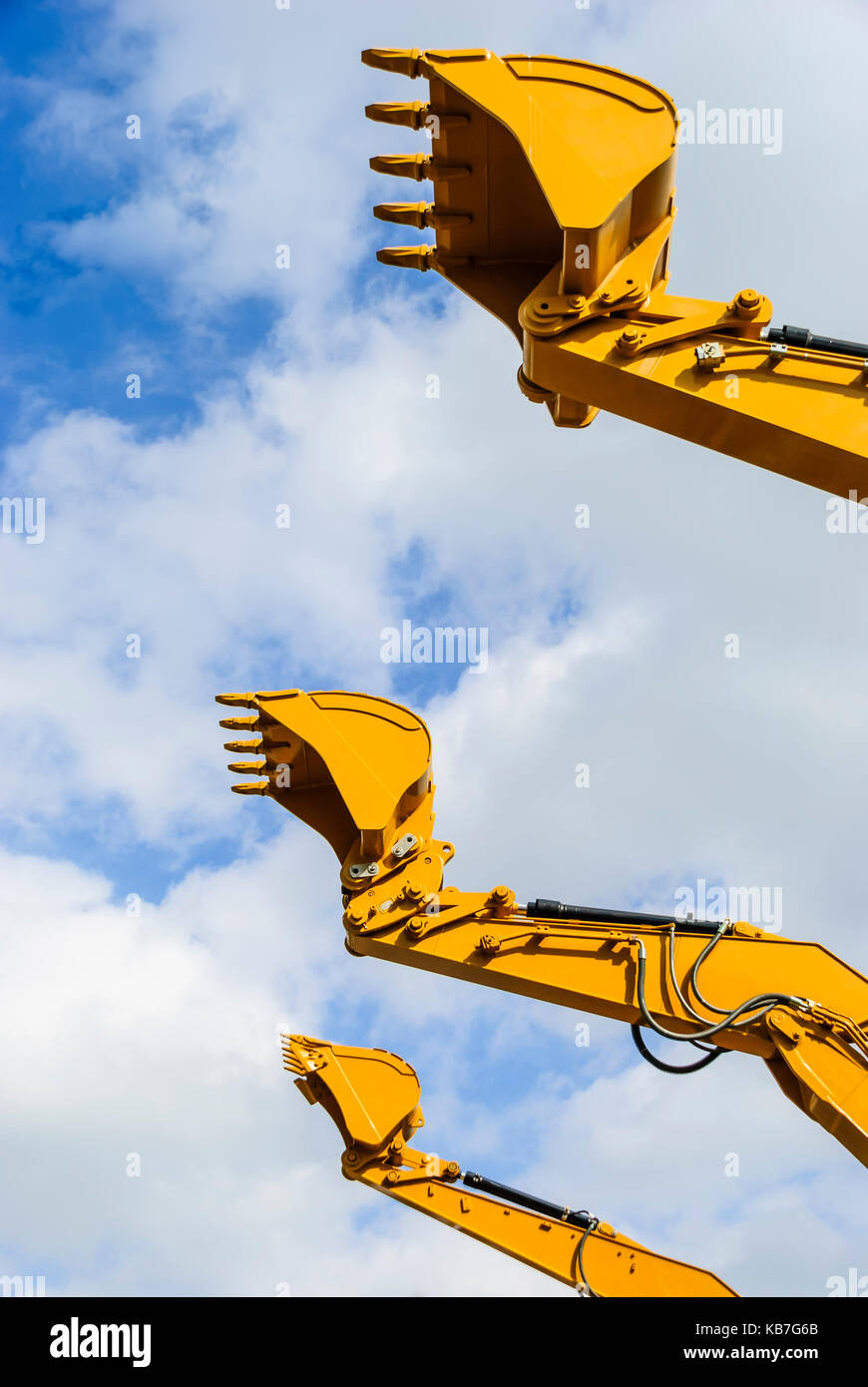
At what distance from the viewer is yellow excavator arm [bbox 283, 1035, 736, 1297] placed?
10227 mm

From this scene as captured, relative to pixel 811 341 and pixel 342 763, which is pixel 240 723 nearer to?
pixel 342 763

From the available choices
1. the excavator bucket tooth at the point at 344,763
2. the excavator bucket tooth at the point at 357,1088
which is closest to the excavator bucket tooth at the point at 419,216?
the excavator bucket tooth at the point at 344,763

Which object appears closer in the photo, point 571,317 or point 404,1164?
point 571,317

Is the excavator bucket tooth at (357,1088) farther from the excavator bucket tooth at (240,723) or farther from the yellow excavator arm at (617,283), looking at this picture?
the yellow excavator arm at (617,283)

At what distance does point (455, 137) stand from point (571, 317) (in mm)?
1505

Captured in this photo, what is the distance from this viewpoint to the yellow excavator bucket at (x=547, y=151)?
19.5ft

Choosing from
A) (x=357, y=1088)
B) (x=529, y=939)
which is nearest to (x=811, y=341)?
(x=529, y=939)

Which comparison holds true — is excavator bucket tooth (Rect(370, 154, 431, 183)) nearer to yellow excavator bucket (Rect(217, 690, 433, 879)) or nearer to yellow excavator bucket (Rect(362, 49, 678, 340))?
yellow excavator bucket (Rect(362, 49, 678, 340))

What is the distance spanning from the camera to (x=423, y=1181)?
11078mm

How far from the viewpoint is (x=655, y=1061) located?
249 inches

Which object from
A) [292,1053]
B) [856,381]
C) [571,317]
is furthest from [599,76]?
[292,1053]

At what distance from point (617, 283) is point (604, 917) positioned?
4.01 metres

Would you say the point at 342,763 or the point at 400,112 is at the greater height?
the point at 400,112
